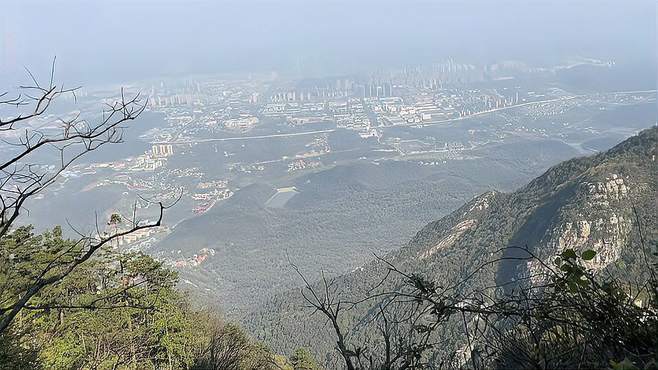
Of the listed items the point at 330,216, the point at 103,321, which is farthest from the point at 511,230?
the point at 330,216

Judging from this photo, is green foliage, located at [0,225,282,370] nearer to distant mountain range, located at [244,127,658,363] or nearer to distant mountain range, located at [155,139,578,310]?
distant mountain range, located at [244,127,658,363]

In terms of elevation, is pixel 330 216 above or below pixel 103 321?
below

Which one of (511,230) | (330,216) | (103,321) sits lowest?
(330,216)

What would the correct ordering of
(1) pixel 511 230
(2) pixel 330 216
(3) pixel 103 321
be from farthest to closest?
(2) pixel 330 216 < (1) pixel 511 230 < (3) pixel 103 321

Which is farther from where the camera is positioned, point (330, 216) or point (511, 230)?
point (330, 216)

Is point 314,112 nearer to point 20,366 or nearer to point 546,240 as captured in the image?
point 546,240

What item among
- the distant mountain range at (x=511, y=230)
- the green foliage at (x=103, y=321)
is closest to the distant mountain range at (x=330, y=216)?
the distant mountain range at (x=511, y=230)

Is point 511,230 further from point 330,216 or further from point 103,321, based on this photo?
point 330,216

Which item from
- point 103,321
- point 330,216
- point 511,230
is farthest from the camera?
point 330,216

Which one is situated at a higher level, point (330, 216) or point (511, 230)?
point (511, 230)

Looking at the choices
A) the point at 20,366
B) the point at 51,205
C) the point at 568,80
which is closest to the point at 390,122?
the point at 568,80
